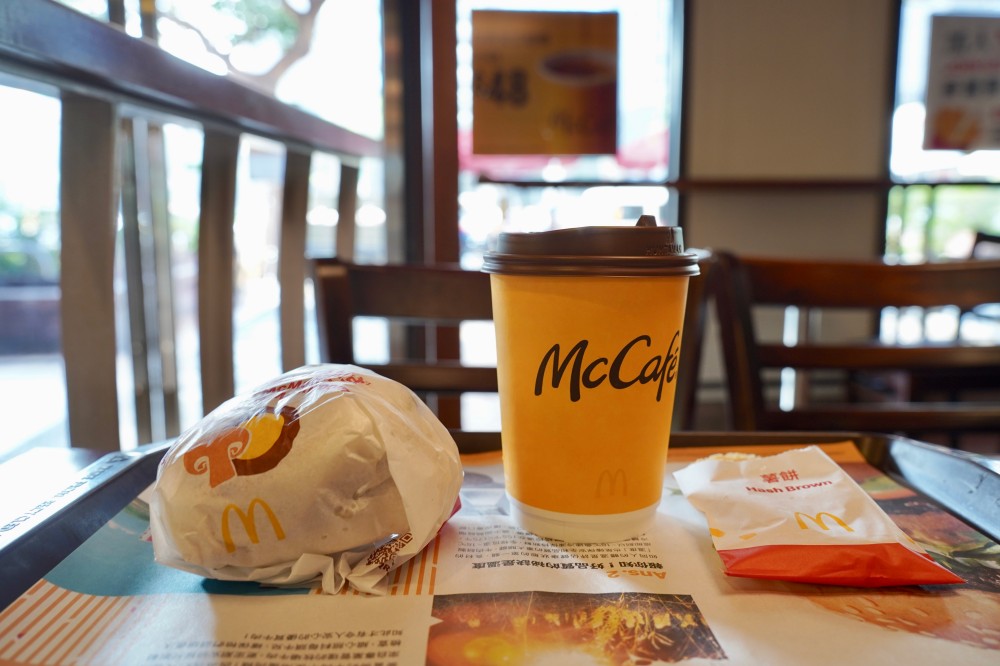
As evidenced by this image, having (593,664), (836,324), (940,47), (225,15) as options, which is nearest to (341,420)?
(593,664)

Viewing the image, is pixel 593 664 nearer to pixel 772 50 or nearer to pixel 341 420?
pixel 341 420

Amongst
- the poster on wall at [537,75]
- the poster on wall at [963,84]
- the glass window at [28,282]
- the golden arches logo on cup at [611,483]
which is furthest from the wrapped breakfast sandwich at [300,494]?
the poster on wall at [963,84]

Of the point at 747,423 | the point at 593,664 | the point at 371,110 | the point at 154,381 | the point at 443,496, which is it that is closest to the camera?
the point at 593,664

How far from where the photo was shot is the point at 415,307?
1.00 metres

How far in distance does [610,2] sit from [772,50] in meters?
0.81

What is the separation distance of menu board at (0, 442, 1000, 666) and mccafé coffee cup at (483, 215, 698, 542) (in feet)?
0.11

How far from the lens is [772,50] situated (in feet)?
10.6

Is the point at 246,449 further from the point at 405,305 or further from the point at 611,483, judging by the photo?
the point at 405,305

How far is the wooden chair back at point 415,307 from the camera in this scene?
0.94 meters

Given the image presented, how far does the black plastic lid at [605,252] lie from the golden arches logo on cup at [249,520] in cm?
22

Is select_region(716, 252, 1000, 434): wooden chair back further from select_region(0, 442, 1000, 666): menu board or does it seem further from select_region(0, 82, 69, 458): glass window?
select_region(0, 82, 69, 458): glass window

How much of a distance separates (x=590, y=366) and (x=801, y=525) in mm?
177

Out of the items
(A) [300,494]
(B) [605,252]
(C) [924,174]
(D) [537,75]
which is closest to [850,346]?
(B) [605,252]

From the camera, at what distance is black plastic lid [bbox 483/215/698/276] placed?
44 cm
